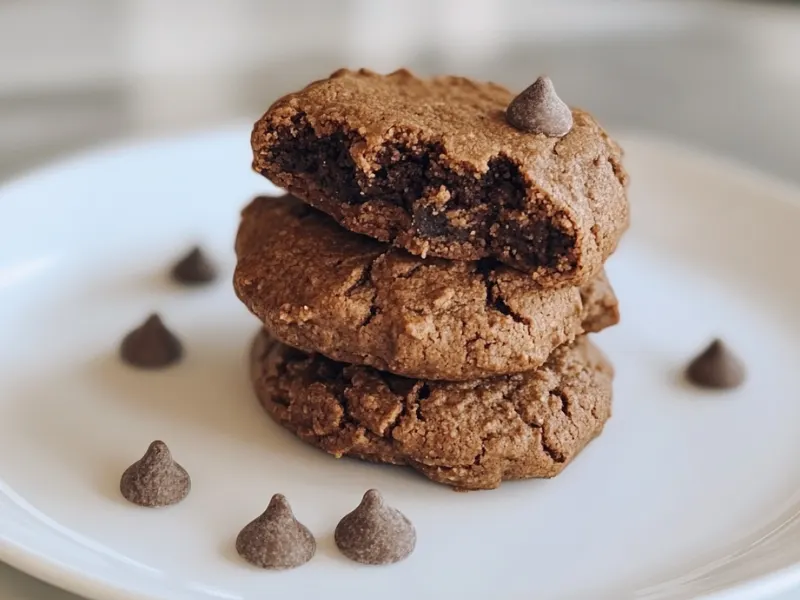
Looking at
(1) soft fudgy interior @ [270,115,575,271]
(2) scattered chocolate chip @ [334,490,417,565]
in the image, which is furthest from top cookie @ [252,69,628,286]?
(2) scattered chocolate chip @ [334,490,417,565]

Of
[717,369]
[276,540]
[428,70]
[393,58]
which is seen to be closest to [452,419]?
[276,540]

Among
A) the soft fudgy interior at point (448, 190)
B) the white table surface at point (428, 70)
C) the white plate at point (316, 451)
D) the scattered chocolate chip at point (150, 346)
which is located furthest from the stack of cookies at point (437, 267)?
the white table surface at point (428, 70)

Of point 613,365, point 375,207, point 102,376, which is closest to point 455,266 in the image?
point 375,207

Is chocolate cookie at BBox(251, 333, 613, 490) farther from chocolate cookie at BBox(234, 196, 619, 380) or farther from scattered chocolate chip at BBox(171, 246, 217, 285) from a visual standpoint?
→ scattered chocolate chip at BBox(171, 246, 217, 285)

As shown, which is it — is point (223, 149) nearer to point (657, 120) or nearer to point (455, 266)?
point (455, 266)

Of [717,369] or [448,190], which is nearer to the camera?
[448,190]

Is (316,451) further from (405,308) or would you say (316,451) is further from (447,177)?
(447,177)
